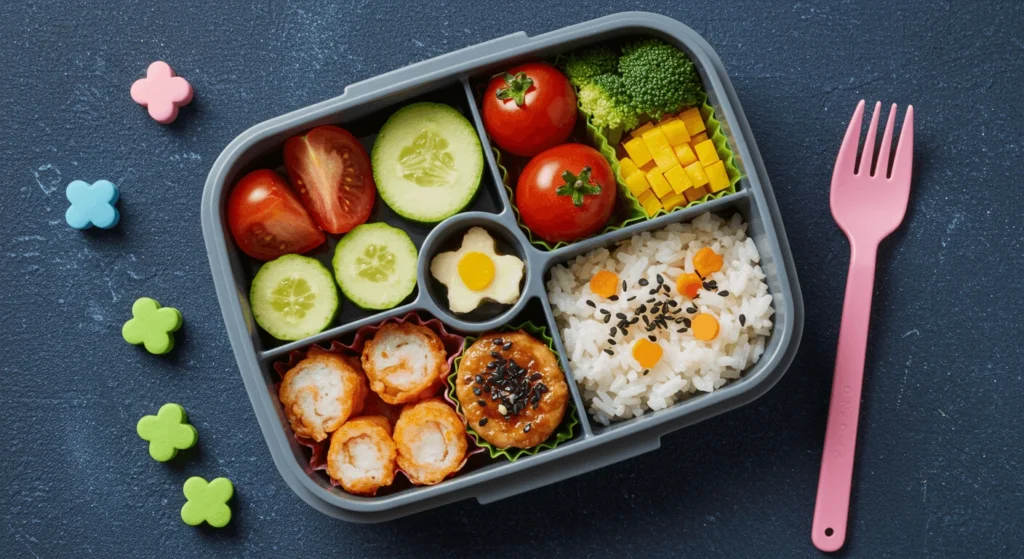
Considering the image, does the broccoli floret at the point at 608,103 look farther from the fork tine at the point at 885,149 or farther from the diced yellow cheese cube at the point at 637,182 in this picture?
the fork tine at the point at 885,149

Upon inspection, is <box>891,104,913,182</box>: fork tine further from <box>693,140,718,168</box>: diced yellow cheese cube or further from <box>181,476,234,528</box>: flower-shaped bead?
<box>181,476,234,528</box>: flower-shaped bead

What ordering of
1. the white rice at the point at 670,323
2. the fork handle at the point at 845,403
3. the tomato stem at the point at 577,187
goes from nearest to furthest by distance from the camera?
1. the tomato stem at the point at 577,187
2. the white rice at the point at 670,323
3. the fork handle at the point at 845,403

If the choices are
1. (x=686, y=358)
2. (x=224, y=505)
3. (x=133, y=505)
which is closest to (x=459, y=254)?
(x=686, y=358)

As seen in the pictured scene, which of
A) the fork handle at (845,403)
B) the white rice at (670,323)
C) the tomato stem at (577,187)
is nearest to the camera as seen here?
the tomato stem at (577,187)

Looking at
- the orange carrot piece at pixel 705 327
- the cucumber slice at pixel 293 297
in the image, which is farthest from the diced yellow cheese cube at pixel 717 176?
the cucumber slice at pixel 293 297

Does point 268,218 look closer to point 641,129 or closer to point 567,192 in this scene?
point 567,192

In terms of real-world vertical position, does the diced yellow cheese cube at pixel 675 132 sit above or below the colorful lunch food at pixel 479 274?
above

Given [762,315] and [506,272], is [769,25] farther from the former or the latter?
[506,272]
